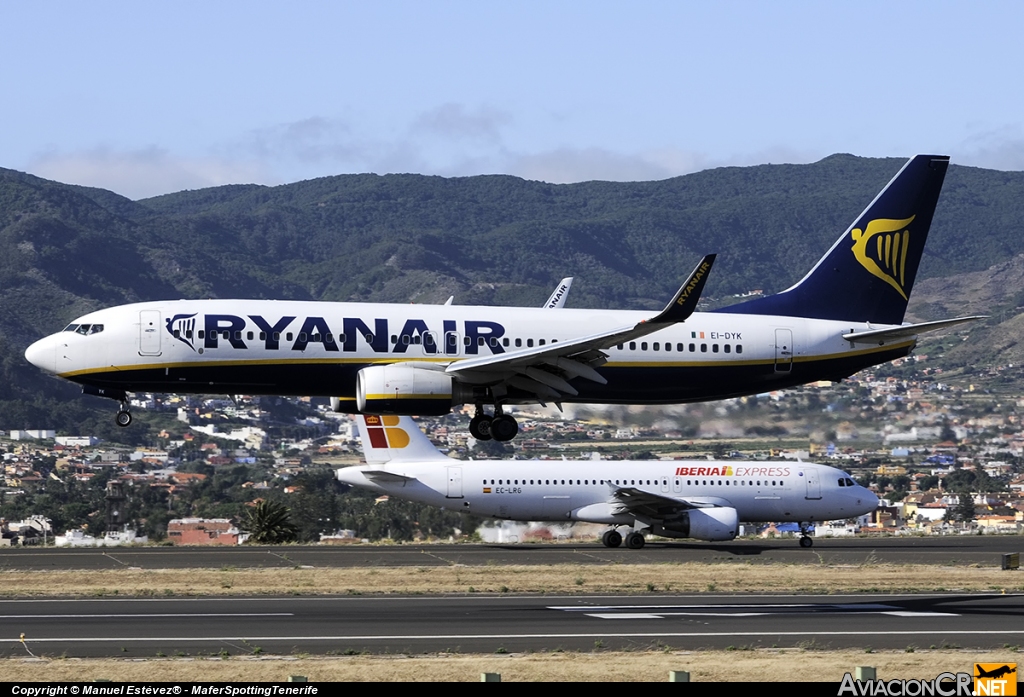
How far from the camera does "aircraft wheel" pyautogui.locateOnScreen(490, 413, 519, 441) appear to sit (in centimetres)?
4419

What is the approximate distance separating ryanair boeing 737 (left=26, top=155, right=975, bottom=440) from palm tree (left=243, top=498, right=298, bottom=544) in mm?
36665

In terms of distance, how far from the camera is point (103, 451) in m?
196

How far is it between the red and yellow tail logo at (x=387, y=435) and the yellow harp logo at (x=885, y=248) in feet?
110

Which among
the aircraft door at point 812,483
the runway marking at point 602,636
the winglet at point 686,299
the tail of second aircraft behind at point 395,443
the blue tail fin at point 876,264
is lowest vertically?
the runway marking at point 602,636

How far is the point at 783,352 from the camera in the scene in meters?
46.8

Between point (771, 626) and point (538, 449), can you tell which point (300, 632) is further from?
point (538, 449)

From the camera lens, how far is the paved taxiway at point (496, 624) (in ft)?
117

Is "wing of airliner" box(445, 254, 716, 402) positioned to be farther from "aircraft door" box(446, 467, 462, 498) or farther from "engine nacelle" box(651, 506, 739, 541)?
"aircraft door" box(446, 467, 462, 498)

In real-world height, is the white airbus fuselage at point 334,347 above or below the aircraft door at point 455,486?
above

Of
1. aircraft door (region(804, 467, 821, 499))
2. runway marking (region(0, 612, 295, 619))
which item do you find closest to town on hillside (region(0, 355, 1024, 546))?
aircraft door (region(804, 467, 821, 499))

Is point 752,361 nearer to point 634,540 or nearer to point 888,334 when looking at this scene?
point 888,334

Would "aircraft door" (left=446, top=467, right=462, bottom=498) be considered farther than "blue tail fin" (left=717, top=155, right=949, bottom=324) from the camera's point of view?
Yes

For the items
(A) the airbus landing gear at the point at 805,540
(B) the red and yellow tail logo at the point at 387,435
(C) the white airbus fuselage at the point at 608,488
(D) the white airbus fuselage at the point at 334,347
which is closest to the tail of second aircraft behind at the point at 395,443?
(B) the red and yellow tail logo at the point at 387,435

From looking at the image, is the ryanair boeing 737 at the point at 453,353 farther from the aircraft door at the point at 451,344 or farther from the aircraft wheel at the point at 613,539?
the aircraft wheel at the point at 613,539
